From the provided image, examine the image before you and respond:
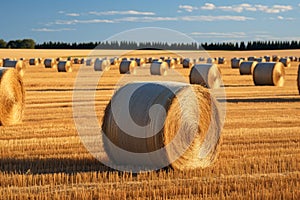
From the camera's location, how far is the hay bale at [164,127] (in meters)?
A: 9.27

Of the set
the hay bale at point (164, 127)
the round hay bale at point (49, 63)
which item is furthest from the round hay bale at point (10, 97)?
the round hay bale at point (49, 63)

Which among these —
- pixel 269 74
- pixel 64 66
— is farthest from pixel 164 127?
pixel 64 66

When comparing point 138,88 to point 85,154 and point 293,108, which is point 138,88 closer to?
point 85,154

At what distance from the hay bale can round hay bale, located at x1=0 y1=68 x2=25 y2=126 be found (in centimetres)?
593

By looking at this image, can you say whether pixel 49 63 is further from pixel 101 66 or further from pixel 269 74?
pixel 269 74

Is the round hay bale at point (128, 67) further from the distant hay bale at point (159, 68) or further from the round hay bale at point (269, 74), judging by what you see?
the round hay bale at point (269, 74)

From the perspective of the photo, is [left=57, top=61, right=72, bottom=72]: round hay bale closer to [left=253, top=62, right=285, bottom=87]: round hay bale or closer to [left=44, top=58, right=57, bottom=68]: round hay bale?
[left=44, top=58, right=57, bottom=68]: round hay bale

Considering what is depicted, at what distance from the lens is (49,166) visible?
9.57 m

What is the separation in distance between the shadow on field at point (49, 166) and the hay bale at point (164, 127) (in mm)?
405

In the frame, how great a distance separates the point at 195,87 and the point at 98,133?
13.0 feet

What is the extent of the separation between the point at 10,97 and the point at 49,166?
21.9 ft

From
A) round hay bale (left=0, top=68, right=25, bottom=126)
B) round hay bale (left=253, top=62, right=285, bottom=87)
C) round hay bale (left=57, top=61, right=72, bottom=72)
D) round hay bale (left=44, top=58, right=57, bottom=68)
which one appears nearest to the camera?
round hay bale (left=0, top=68, right=25, bottom=126)

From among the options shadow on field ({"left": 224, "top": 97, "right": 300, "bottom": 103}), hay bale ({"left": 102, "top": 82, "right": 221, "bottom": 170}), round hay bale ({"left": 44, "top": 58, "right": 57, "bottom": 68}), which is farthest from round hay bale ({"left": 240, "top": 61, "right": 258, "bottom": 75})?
hay bale ({"left": 102, "top": 82, "right": 221, "bottom": 170})

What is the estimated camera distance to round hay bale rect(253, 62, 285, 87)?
29047mm
